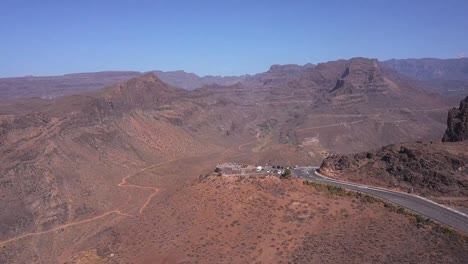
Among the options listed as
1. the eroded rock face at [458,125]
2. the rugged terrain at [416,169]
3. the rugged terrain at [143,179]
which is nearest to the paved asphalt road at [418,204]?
the rugged terrain at [416,169]

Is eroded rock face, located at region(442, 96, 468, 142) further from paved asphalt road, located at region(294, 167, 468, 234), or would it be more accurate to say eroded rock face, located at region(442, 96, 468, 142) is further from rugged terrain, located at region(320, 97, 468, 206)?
paved asphalt road, located at region(294, 167, 468, 234)

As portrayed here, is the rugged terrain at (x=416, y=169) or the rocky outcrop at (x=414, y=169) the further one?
the rocky outcrop at (x=414, y=169)

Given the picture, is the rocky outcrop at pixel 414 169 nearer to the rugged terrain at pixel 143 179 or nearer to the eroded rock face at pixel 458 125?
the rugged terrain at pixel 143 179

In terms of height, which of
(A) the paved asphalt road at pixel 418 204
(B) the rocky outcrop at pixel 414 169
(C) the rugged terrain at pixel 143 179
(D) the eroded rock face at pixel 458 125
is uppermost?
(D) the eroded rock face at pixel 458 125

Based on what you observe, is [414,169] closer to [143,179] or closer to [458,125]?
[458,125]

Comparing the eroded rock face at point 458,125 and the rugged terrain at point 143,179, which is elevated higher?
the eroded rock face at point 458,125

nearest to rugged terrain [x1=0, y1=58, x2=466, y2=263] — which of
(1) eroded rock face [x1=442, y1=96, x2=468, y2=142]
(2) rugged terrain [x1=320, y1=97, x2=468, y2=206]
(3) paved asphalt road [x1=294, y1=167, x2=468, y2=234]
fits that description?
(3) paved asphalt road [x1=294, y1=167, x2=468, y2=234]

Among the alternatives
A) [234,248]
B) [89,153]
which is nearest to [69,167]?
[89,153]
